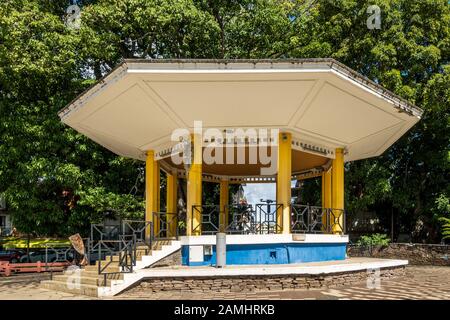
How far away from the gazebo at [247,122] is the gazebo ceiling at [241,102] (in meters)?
0.02

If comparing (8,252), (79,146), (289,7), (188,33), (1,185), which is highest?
(289,7)

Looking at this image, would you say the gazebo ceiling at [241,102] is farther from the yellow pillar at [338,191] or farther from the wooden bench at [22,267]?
the wooden bench at [22,267]

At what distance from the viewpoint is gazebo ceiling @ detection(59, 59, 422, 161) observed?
11.3 meters

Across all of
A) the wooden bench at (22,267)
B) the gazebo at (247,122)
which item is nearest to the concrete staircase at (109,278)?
the gazebo at (247,122)

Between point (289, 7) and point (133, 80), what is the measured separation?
705 inches

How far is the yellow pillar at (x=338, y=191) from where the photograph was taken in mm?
16234

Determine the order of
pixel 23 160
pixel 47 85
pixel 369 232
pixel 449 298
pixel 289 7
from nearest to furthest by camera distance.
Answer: pixel 449 298, pixel 23 160, pixel 47 85, pixel 289 7, pixel 369 232

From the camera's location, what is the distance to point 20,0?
2191cm

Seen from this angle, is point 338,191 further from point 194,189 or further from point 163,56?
point 163,56

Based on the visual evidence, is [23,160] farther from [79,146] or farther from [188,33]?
[188,33]

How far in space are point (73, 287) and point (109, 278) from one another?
0.95m

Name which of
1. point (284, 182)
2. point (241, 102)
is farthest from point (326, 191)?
point (241, 102)

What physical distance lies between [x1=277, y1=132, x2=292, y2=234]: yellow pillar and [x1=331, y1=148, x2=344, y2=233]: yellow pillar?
104 inches

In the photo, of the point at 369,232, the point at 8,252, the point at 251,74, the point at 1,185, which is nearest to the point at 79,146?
the point at 1,185
